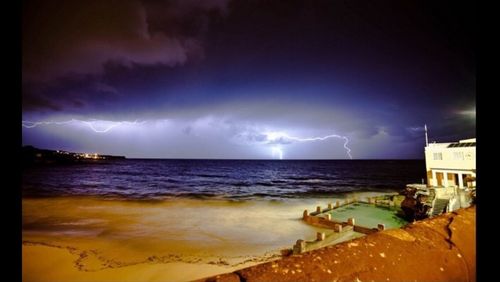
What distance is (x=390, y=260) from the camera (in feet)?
4.62

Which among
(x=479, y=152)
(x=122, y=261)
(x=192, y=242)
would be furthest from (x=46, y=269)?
(x=479, y=152)

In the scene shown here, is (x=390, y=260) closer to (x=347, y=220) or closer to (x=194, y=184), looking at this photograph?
(x=347, y=220)

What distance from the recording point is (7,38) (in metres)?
1.34

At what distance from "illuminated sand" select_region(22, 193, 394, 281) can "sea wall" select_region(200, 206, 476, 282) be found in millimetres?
13148

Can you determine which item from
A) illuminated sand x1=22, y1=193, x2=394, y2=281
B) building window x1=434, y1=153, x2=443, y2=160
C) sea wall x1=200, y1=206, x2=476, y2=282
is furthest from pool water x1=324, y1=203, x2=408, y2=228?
sea wall x1=200, y1=206, x2=476, y2=282

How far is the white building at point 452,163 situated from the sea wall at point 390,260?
3060cm

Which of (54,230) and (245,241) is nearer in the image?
(245,241)

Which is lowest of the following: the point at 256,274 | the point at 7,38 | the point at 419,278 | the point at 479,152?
the point at 419,278

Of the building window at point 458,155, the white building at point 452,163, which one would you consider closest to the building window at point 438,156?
the white building at point 452,163

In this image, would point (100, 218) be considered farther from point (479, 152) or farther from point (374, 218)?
point (479, 152)

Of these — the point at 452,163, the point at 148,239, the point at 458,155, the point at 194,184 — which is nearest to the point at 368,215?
the point at 452,163

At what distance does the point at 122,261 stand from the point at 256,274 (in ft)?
55.0

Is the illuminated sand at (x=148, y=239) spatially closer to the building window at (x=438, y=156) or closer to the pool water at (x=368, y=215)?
the pool water at (x=368, y=215)

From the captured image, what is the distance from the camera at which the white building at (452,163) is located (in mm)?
28141
